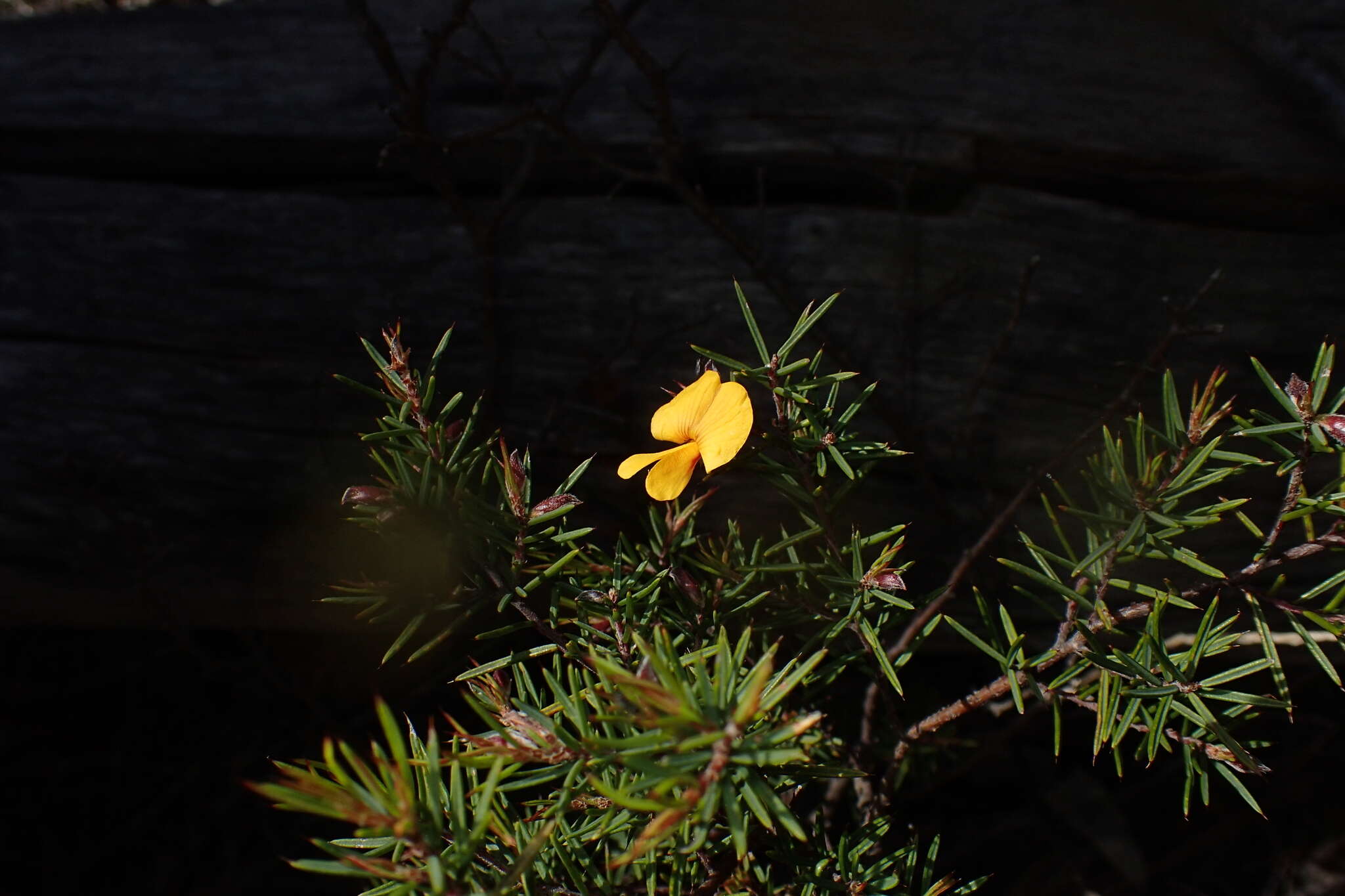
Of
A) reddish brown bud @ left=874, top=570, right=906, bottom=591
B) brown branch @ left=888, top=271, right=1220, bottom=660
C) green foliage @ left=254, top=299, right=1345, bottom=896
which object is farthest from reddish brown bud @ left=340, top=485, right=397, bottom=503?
brown branch @ left=888, top=271, right=1220, bottom=660

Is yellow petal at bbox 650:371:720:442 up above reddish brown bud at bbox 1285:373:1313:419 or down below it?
above

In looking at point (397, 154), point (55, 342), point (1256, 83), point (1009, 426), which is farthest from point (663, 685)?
point (1256, 83)

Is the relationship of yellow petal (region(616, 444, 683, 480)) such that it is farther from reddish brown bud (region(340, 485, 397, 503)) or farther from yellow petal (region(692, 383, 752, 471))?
reddish brown bud (region(340, 485, 397, 503))

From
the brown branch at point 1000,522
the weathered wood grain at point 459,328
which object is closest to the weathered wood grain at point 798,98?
the weathered wood grain at point 459,328

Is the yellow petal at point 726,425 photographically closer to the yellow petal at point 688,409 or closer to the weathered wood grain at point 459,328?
the yellow petal at point 688,409

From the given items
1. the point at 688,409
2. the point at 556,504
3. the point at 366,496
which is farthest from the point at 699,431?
the point at 366,496

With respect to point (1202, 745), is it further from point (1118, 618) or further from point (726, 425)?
point (726, 425)

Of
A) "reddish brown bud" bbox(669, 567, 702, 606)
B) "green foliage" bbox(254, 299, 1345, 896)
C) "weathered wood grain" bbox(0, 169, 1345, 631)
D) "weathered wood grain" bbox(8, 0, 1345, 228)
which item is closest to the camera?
"green foliage" bbox(254, 299, 1345, 896)

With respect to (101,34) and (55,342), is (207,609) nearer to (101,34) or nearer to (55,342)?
(55,342)
